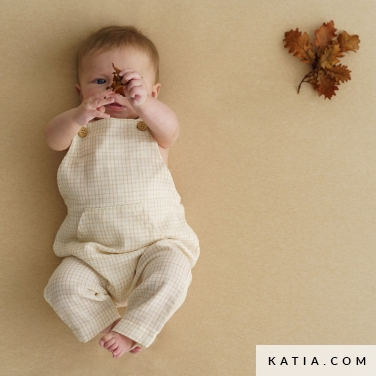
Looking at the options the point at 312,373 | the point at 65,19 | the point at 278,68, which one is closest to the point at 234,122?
the point at 278,68

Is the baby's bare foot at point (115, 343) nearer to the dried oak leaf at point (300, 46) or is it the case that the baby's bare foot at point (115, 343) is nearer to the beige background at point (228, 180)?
the beige background at point (228, 180)

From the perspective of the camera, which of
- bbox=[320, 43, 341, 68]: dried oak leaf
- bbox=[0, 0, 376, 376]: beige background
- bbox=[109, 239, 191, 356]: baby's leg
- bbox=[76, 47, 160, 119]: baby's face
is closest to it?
bbox=[109, 239, 191, 356]: baby's leg

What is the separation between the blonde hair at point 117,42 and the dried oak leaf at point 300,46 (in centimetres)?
58

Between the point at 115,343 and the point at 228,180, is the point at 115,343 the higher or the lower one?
the lower one

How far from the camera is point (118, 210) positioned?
61.0 inches

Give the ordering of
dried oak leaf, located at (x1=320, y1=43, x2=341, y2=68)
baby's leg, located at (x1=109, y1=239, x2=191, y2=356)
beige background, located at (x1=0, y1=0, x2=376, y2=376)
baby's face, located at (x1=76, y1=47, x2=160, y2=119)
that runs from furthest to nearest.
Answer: dried oak leaf, located at (x1=320, y1=43, x2=341, y2=68)
beige background, located at (x1=0, y1=0, x2=376, y2=376)
baby's face, located at (x1=76, y1=47, x2=160, y2=119)
baby's leg, located at (x1=109, y1=239, x2=191, y2=356)

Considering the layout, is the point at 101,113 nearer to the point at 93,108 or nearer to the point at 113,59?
the point at 93,108

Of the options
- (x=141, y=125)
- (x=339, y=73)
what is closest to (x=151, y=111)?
Result: (x=141, y=125)

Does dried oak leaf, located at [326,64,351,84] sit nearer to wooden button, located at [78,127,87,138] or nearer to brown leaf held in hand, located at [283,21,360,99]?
brown leaf held in hand, located at [283,21,360,99]

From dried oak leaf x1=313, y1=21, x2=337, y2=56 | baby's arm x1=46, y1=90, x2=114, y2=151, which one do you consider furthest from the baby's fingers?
dried oak leaf x1=313, y1=21, x2=337, y2=56

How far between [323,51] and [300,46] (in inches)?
4.0

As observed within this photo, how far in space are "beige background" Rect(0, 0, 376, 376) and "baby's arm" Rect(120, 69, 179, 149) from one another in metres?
0.20

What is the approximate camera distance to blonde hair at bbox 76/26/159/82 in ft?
5.40

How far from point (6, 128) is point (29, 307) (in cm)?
72
